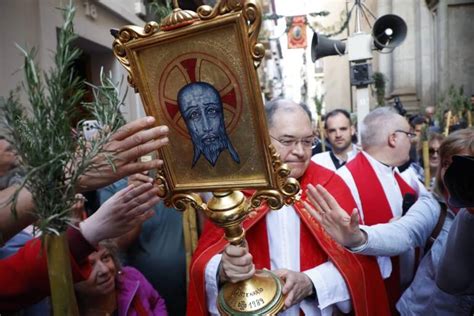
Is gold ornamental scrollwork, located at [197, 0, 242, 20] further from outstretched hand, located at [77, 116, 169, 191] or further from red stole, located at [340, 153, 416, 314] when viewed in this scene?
red stole, located at [340, 153, 416, 314]

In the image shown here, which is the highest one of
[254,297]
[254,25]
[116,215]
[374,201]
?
[254,25]

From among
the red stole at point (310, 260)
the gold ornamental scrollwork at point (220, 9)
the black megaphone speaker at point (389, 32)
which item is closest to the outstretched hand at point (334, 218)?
the red stole at point (310, 260)

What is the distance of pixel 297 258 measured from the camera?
6.82 feet

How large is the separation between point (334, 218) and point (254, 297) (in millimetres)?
490

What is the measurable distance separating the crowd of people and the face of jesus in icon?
0.50 ft

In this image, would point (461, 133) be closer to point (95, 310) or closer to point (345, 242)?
point (345, 242)

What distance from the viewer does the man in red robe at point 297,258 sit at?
6.33ft

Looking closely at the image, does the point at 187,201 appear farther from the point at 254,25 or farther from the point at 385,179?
the point at 385,179

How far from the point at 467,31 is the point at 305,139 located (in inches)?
416

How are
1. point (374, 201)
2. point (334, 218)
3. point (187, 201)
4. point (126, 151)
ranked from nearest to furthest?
1. point (126, 151)
2. point (187, 201)
3. point (334, 218)
4. point (374, 201)

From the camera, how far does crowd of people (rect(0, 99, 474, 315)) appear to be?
1.48 metres

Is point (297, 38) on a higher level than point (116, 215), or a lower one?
lower

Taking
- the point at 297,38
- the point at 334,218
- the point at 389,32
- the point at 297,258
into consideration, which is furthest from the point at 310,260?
the point at 297,38

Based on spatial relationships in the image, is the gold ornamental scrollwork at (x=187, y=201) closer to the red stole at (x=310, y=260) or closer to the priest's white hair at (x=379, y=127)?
the red stole at (x=310, y=260)
